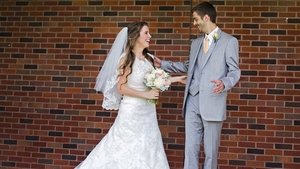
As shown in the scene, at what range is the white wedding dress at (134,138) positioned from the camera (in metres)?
5.32

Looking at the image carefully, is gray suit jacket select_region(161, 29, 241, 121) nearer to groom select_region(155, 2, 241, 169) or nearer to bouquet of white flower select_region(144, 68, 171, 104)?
groom select_region(155, 2, 241, 169)

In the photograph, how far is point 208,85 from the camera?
15.9 feet

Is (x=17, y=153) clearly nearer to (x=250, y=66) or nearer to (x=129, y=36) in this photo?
(x=129, y=36)

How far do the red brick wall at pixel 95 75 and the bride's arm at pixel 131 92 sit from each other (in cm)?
86

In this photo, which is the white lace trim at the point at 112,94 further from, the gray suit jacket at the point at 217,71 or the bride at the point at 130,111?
the gray suit jacket at the point at 217,71

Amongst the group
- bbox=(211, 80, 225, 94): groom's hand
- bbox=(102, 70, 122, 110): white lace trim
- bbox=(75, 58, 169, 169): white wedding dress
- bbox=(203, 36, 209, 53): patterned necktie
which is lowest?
bbox=(75, 58, 169, 169): white wedding dress

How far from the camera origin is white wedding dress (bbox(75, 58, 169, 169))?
17.4 feet

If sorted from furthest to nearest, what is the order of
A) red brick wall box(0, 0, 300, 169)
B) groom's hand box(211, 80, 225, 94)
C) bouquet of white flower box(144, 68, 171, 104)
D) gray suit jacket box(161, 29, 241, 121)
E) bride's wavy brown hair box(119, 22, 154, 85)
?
red brick wall box(0, 0, 300, 169) → bride's wavy brown hair box(119, 22, 154, 85) → bouquet of white flower box(144, 68, 171, 104) → gray suit jacket box(161, 29, 241, 121) → groom's hand box(211, 80, 225, 94)

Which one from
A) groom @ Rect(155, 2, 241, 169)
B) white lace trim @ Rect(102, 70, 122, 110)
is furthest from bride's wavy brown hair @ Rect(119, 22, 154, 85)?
groom @ Rect(155, 2, 241, 169)

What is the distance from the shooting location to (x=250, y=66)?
597cm

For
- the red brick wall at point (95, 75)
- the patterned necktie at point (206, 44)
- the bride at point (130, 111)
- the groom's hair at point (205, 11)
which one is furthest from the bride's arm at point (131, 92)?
the groom's hair at point (205, 11)

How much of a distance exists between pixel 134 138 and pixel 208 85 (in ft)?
3.57

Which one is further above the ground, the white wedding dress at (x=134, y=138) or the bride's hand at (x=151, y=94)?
the bride's hand at (x=151, y=94)

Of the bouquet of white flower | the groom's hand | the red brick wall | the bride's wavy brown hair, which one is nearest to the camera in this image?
the groom's hand
